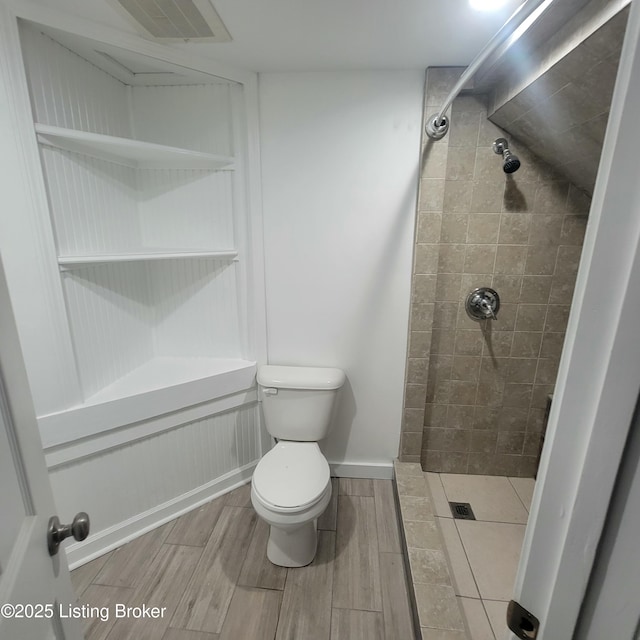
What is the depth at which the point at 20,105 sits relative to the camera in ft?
3.94

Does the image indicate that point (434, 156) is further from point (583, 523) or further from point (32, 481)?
point (32, 481)

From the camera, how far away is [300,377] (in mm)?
1805

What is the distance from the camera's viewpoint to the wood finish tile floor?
4.40 ft

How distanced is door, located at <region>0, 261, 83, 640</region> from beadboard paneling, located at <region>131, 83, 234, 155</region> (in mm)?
1400

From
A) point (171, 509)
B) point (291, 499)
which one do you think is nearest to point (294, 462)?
point (291, 499)

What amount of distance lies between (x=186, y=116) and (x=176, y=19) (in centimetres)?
52

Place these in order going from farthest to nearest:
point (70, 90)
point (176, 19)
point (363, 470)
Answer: point (363, 470) < point (70, 90) < point (176, 19)

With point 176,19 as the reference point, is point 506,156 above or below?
below

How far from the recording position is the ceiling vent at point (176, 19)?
1.14 metres

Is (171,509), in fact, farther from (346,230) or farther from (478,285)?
(478,285)

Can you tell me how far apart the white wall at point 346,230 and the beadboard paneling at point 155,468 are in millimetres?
480

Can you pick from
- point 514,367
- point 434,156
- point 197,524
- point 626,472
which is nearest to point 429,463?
point 514,367

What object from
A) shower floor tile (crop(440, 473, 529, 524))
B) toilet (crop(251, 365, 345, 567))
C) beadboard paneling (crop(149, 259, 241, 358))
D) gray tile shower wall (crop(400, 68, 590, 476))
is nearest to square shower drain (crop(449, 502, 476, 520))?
shower floor tile (crop(440, 473, 529, 524))

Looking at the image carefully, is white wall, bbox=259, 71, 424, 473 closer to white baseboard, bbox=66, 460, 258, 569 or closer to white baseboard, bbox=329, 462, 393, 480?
white baseboard, bbox=329, 462, 393, 480
